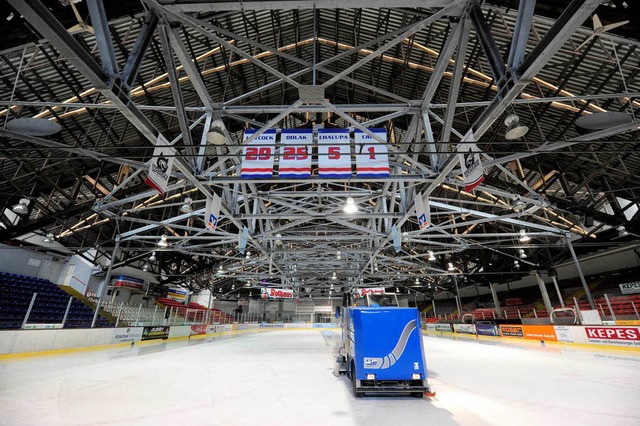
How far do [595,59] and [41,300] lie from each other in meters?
32.4

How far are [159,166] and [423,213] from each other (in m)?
7.85

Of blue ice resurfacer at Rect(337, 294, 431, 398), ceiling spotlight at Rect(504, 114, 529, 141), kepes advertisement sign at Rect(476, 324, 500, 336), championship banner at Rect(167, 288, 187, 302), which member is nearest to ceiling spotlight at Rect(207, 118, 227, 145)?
blue ice resurfacer at Rect(337, 294, 431, 398)

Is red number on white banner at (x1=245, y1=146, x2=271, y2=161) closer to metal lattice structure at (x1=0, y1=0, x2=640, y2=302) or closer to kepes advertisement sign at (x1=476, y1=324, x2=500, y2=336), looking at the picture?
metal lattice structure at (x1=0, y1=0, x2=640, y2=302)

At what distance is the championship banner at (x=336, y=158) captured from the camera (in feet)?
25.7

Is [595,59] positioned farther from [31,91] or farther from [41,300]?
[41,300]

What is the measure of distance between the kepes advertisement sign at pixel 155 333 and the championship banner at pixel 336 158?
1664cm

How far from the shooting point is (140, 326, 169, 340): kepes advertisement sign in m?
17.5

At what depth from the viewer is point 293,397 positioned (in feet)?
17.3

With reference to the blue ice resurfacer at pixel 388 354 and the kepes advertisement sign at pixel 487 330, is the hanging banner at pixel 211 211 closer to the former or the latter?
the blue ice resurfacer at pixel 388 354

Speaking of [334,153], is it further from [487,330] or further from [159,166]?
[487,330]

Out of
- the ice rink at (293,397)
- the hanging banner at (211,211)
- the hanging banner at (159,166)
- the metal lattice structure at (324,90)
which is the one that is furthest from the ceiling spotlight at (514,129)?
the hanging banner at (211,211)

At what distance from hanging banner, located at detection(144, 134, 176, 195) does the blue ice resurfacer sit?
527 centimetres

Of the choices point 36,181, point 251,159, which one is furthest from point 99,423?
point 36,181

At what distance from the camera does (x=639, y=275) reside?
2353cm
